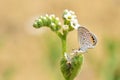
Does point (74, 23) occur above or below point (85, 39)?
above

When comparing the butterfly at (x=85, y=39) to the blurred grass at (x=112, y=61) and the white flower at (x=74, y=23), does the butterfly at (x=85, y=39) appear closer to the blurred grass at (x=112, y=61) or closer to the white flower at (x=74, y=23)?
the white flower at (x=74, y=23)

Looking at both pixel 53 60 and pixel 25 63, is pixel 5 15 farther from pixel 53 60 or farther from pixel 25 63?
pixel 53 60

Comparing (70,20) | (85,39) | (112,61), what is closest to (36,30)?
(112,61)

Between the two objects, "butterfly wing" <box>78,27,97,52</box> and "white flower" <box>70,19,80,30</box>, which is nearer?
"butterfly wing" <box>78,27,97,52</box>

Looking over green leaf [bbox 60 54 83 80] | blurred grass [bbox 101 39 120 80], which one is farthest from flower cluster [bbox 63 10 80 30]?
blurred grass [bbox 101 39 120 80]

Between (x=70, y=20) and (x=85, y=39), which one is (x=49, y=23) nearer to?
(x=70, y=20)

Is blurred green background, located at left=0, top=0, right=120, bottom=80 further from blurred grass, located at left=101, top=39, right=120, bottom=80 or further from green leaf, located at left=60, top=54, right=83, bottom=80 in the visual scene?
green leaf, located at left=60, top=54, right=83, bottom=80
